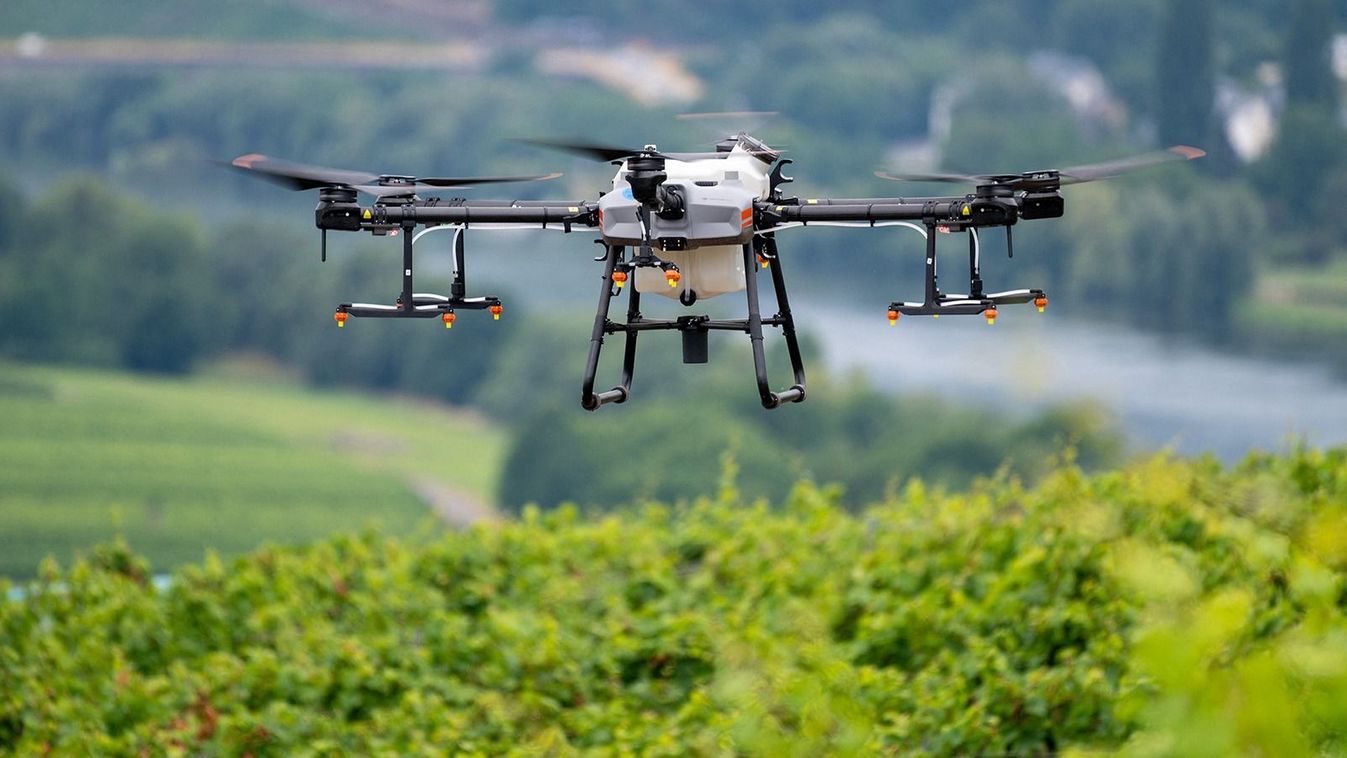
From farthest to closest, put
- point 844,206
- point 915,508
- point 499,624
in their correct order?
point 915,508
point 499,624
point 844,206

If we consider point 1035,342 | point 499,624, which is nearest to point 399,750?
point 499,624

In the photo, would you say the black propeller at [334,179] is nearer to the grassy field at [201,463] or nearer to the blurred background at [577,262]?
the blurred background at [577,262]

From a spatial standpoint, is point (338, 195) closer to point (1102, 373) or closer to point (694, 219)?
point (694, 219)

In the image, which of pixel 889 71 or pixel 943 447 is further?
pixel 889 71

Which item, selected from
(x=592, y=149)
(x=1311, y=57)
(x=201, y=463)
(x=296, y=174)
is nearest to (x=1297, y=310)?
(x=1311, y=57)

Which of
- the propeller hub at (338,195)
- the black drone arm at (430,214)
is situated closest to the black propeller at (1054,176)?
the black drone arm at (430,214)

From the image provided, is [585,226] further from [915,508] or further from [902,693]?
[915,508]
